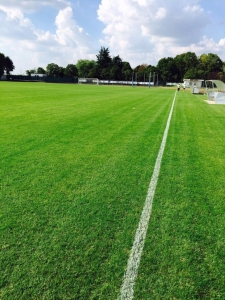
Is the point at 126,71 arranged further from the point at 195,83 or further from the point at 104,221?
the point at 104,221

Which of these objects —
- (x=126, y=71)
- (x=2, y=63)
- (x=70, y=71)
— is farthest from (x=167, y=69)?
(x=2, y=63)

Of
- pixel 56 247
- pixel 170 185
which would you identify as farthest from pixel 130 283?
pixel 170 185

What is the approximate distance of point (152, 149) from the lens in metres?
6.63

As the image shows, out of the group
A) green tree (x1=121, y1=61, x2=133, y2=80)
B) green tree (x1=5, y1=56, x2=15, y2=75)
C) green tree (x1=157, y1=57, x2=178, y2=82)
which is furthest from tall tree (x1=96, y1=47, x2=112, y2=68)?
green tree (x1=5, y1=56, x2=15, y2=75)

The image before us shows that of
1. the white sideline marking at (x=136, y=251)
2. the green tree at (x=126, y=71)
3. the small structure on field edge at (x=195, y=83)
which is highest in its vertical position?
the green tree at (x=126, y=71)

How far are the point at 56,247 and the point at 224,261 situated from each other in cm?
198

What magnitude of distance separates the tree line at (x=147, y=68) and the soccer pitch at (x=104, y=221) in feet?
333

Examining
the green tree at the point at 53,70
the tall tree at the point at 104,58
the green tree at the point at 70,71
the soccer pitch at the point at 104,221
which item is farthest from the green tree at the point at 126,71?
the soccer pitch at the point at 104,221

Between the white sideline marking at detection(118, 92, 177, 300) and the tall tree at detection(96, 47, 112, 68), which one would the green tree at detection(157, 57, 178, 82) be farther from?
the white sideline marking at detection(118, 92, 177, 300)

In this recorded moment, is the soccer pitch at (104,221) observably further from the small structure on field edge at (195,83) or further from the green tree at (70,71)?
the green tree at (70,71)

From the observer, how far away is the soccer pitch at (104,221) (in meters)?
2.30

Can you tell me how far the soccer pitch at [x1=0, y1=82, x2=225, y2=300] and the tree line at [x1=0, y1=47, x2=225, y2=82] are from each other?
4001 inches

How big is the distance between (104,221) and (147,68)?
114 metres

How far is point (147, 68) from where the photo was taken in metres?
109
